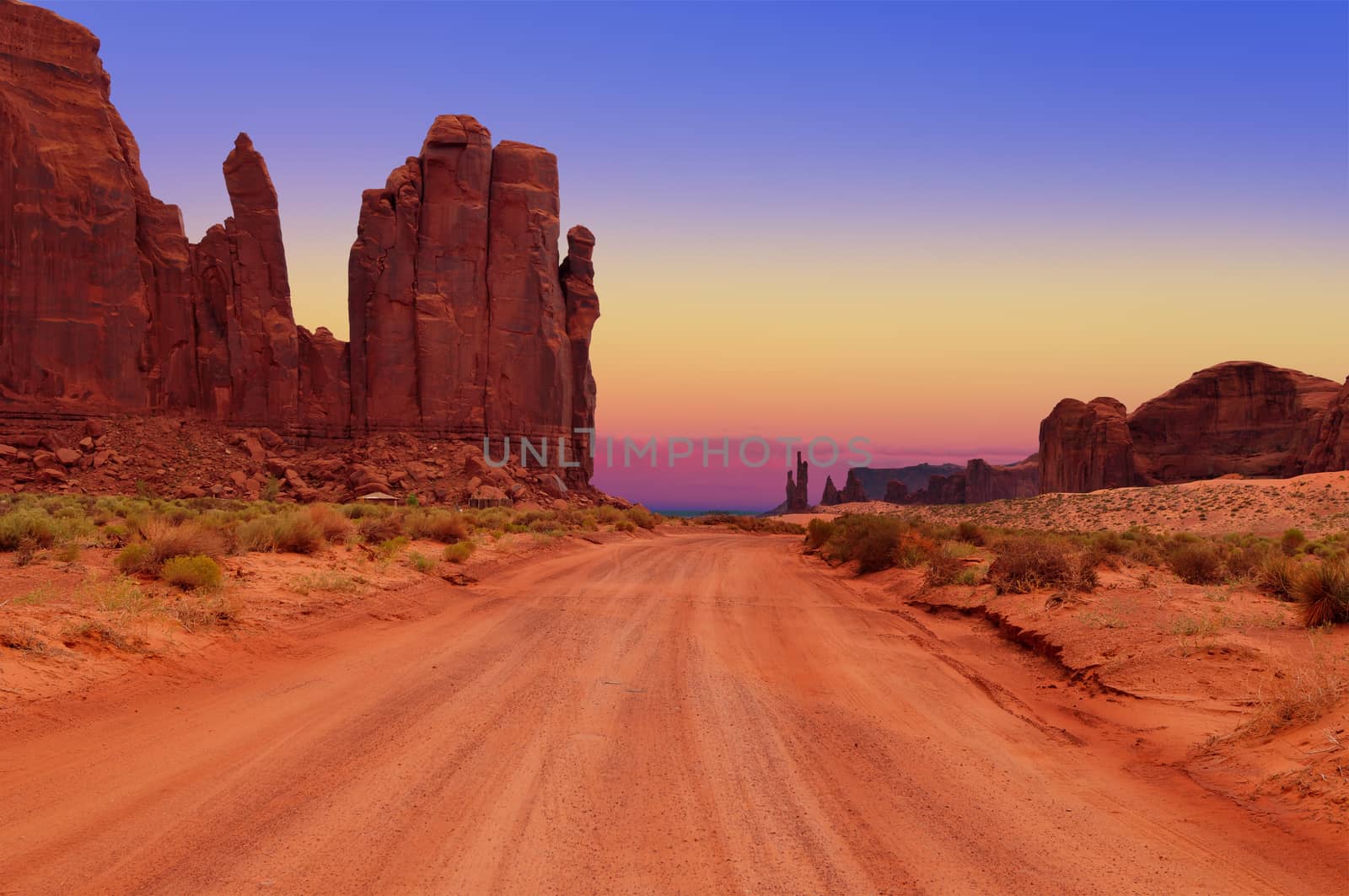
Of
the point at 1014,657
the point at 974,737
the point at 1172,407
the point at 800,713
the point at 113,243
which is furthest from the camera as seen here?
the point at 1172,407

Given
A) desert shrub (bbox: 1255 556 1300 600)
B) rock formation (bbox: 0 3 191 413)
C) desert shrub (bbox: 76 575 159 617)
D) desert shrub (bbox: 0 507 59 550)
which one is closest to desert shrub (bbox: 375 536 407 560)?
desert shrub (bbox: 0 507 59 550)

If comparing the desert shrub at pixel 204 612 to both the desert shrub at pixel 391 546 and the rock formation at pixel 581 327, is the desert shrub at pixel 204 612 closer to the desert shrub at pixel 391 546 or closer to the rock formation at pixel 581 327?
the desert shrub at pixel 391 546

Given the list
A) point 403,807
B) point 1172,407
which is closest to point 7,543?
point 403,807

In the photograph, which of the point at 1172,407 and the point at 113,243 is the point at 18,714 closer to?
the point at 113,243

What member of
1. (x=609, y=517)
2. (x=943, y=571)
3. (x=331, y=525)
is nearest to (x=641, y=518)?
(x=609, y=517)

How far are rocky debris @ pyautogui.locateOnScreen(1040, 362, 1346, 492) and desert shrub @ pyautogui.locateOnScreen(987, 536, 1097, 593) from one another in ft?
295

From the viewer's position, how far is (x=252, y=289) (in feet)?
176

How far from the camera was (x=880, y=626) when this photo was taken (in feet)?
41.4

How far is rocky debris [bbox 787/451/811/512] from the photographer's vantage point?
14775 centimetres

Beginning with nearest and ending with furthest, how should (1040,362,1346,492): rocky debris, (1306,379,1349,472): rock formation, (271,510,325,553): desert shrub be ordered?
1. (271,510,325,553): desert shrub
2. (1306,379,1349,472): rock formation
3. (1040,362,1346,492): rocky debris

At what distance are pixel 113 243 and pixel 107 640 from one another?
5109 cm

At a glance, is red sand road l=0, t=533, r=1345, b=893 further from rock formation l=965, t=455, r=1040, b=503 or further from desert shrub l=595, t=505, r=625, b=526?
rock formation l=965, t=455, r=1040, b=503

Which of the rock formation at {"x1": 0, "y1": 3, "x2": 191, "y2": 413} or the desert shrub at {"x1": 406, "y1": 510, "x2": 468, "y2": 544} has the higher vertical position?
the rock formation at {"x1": 0, "y1": 3, "x2": 191, "y2": 413}

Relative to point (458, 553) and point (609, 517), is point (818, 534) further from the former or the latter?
point (458, 553)
